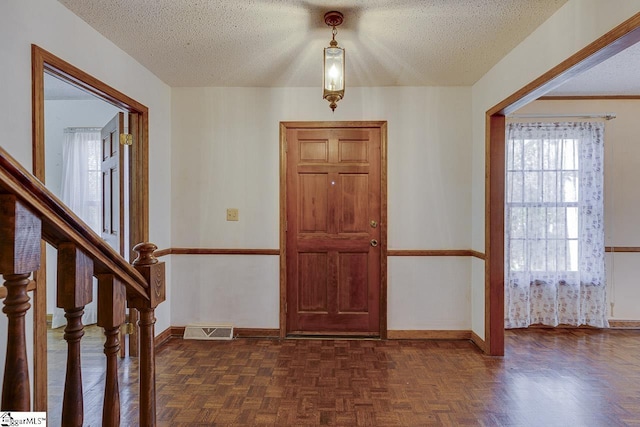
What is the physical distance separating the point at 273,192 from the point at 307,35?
1.47 metres

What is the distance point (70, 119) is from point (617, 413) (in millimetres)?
5335

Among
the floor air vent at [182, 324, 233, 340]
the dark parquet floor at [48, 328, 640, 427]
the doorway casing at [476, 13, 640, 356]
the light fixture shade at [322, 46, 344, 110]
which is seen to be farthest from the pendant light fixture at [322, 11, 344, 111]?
the floor air vent at [182, 324, 233, 340]

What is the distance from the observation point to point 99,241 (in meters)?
0.90

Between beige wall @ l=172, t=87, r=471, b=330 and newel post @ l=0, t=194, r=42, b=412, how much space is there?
2.74 m

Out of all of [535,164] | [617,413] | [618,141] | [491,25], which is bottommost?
[617,413]

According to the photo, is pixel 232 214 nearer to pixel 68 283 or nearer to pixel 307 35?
pixel 307 35

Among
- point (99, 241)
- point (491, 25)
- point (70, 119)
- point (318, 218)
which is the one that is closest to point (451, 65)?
point (491, 25)

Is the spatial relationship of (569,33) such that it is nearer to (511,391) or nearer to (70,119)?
(511,391)

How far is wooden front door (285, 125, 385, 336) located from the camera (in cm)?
350

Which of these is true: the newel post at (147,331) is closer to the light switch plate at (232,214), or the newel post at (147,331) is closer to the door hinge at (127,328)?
the door hinge at (127,328)

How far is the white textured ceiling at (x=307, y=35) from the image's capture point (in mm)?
2137

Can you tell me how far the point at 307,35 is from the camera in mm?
2488

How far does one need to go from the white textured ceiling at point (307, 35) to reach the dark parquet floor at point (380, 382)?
7.81 feet

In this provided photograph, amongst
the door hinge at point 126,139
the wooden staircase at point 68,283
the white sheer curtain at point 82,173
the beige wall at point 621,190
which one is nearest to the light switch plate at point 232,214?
the door hinge at point 126,139
